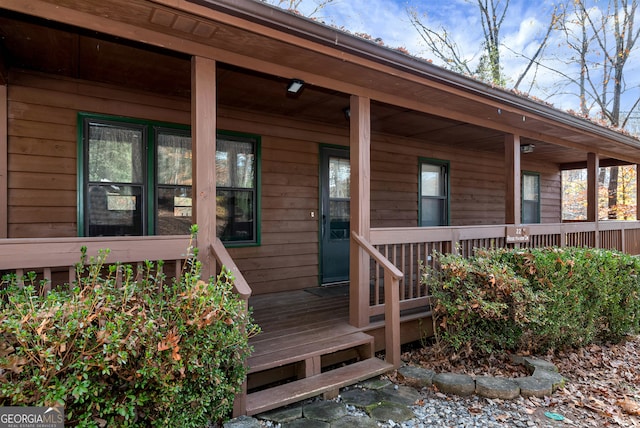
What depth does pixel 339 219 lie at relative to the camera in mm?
5539

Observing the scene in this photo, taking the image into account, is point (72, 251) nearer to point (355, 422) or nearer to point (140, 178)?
point (140, 178)

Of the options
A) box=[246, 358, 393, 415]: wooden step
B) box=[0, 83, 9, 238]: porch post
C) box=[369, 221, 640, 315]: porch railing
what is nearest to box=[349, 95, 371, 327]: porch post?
box=[369, 221, 640, 315]: porch railing

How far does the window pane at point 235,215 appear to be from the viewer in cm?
450

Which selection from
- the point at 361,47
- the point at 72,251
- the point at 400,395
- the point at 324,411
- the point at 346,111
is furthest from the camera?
the point at 346,111

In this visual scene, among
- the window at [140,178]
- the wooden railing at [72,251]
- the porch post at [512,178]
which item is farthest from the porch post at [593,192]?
the wooden railing at [72,251]

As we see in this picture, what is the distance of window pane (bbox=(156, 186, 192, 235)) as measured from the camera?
160 inches

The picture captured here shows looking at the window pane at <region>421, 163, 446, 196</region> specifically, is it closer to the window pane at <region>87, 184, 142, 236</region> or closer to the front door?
the front door

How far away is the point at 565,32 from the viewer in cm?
1438

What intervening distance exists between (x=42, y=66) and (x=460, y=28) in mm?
15608

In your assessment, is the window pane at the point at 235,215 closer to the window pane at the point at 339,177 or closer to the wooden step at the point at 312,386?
the window pane at the point at 339,177

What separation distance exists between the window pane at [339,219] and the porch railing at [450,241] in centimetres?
74

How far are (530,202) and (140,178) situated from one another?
8.36 m

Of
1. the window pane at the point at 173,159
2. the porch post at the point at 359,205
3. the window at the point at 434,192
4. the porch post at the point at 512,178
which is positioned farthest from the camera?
the window at the point at 434,192

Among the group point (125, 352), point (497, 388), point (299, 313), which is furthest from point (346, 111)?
point (125, 352)
